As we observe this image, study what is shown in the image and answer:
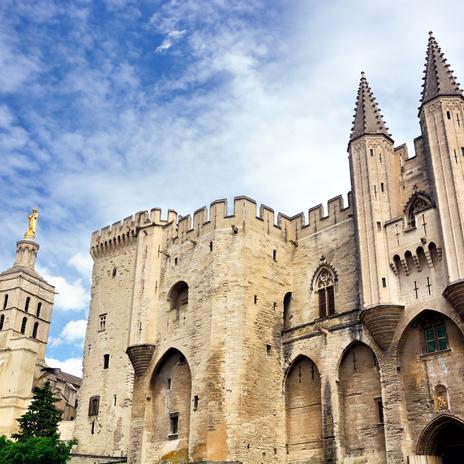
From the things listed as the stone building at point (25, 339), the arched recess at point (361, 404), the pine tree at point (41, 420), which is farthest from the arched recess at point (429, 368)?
the stone building at point (25, 339)

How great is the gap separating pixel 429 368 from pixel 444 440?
8.10ft

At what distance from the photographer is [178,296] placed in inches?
1153

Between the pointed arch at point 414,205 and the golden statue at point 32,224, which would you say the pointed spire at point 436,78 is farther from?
the golden statue at point 32,224

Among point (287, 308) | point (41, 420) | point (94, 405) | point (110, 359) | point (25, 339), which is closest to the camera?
point (287, 308)

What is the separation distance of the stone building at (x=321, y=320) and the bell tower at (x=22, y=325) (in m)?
18.3

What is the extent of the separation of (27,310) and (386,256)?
43.3 m

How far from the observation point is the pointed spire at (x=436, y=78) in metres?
24.2

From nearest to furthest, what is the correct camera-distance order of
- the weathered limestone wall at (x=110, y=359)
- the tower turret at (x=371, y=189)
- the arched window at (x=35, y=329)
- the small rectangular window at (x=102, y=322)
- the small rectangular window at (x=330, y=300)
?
the tower turret at (x=371, y=189) < the small rectangular window at (x=330, y=300) < the weathered limestone wall at (x=110, y=359) < the small rectangular window at (x=102, y=322) < the arched window at (x=35, y=329)

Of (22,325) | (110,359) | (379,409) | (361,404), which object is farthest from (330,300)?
(22,325)

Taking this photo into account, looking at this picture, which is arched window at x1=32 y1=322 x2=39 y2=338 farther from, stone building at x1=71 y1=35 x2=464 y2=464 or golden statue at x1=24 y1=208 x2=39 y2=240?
stone building at x1=71 y1=35 x2=464 y2=464

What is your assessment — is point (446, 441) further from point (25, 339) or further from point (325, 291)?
point (25, 339)

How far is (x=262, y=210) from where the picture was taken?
95.3ft

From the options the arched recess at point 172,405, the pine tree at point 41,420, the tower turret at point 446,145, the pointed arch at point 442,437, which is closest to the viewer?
the pointed arch at point 442,437

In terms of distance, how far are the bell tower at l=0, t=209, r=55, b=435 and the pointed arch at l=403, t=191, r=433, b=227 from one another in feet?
111
